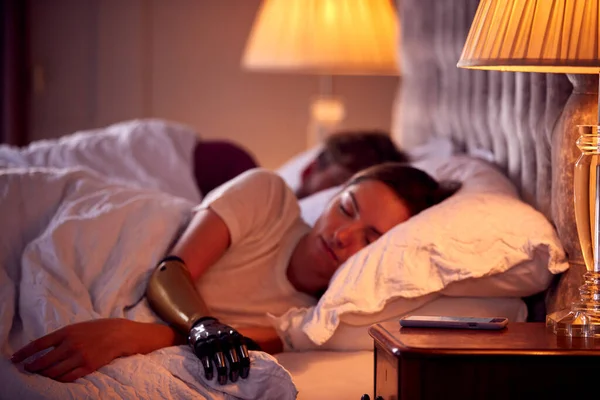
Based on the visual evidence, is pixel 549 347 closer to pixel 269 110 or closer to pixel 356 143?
pixel 356 143

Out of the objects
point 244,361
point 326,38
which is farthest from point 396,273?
point 326,38

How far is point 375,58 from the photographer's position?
10.2 ft

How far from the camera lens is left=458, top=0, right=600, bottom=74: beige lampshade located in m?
1.20

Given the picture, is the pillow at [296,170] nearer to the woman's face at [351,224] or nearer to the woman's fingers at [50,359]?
the woman's face at [351,224]

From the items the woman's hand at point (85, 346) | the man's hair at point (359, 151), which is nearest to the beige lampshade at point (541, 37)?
the woman's hand at point (85, 346)

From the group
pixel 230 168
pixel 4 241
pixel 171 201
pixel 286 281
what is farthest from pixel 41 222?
pixel 230 168

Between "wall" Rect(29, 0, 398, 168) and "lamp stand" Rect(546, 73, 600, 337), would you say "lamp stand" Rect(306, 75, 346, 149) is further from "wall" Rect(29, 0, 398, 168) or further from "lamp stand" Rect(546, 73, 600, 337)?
"lamp stand" Rect(546, 73, 600, 337)

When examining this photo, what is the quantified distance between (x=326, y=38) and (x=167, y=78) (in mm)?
1158

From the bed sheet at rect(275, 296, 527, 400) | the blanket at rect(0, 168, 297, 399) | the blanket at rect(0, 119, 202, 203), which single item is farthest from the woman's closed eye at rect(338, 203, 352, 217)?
the blanket at rect(0, 119, 202, 203)

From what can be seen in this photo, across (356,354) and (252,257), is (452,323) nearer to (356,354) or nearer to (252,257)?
(356,354)

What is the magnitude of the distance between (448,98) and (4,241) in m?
1.40

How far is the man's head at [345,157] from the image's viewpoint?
8.18ft

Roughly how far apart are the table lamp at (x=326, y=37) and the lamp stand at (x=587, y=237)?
1.83 meters

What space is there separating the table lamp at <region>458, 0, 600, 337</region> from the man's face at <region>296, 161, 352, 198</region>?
3.84 feet
